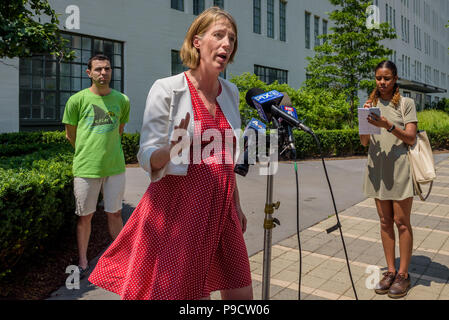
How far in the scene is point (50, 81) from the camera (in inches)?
532

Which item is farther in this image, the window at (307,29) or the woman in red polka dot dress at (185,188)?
the window at (307,29)

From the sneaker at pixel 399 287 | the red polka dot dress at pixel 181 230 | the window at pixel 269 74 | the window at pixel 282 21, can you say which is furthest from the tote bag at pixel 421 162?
the window at pixel 282 21

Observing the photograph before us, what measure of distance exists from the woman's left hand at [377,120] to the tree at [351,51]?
1732 cm

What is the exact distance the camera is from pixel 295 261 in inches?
196

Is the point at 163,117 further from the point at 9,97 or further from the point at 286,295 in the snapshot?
the point at 9,97

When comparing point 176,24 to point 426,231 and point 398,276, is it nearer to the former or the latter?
point 426,231

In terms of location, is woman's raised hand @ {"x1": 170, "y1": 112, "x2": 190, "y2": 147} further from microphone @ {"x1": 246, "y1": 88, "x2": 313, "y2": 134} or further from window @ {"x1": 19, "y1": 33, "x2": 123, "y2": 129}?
window @ {"x1": 19, "y1": 33, "x2": 123, "y2": 129}

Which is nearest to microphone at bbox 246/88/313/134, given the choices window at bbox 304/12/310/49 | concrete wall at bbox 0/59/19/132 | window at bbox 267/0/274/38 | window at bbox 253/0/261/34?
concrete wall at bbox 0/59/19/132

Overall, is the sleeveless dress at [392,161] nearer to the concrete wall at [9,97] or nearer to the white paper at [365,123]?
the white paper at [365,123]

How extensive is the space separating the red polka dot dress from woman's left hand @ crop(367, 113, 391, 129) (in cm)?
189

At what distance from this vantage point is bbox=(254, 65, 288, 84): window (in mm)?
22700

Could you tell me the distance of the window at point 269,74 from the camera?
2270 centimetres

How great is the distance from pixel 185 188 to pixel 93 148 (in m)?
2.47

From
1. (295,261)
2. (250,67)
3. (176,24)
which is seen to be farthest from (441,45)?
(295,261)
